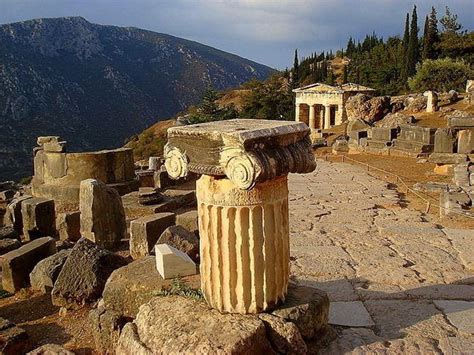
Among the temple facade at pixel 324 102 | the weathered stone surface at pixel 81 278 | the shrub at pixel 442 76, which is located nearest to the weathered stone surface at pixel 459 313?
the weathered stone surface at pixel 81 278

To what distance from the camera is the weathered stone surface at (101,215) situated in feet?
24.8

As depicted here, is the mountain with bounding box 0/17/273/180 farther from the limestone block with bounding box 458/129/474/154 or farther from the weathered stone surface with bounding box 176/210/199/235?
the weathered stone surface with bounding box 176/210/199/235

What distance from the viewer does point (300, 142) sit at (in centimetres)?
388

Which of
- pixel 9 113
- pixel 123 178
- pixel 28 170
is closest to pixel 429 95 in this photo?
pixel 123 178

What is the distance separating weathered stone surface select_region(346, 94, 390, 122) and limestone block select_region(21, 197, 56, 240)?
76.9ft

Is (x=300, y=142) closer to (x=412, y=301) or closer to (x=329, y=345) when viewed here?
(x=329, y=345)

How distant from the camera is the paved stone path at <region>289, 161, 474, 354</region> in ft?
13.4

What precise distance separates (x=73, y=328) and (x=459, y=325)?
3350 mm

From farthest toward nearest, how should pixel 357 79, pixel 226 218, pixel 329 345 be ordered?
pixel 357 79, pixel 329 345, pixel 226 218

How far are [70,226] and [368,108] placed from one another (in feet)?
80.5

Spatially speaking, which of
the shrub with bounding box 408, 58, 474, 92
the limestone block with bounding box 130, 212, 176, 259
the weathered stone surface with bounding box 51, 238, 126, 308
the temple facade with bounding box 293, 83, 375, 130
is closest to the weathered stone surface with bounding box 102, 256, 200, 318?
the weathered stone surface with bounding box 51, 238, 126, 308

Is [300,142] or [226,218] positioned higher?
[300,142]

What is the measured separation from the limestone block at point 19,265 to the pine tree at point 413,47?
4605cm

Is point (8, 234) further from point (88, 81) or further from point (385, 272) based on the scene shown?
point (88, 81)
